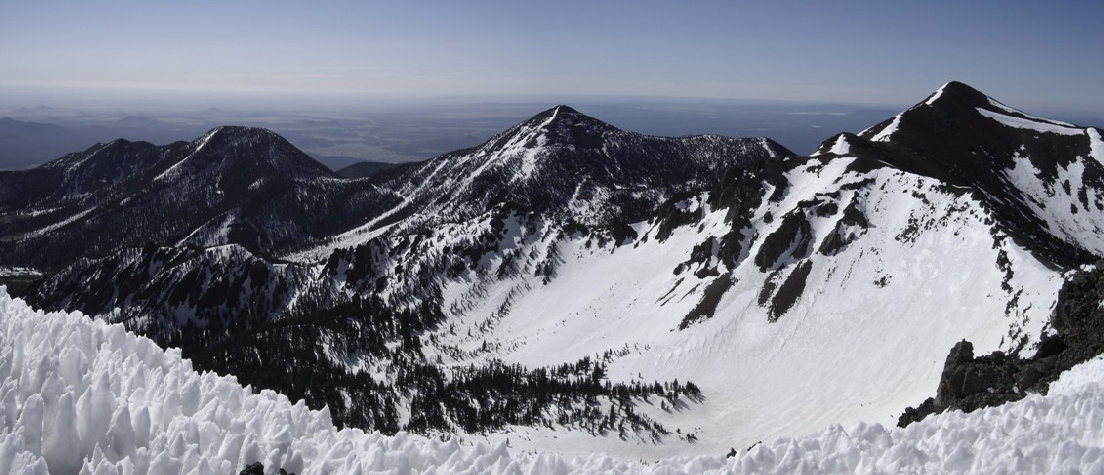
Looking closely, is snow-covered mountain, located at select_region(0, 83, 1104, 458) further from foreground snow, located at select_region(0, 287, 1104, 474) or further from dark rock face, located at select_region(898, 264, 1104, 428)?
foreground snow, located at select_region(0, 287, 1104, 474)

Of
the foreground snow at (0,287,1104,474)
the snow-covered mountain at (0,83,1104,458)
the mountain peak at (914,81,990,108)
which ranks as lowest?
the snow-covered mountain at (0,83,1104,458)

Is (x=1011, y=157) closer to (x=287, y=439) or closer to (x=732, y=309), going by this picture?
(x=732, y=309)

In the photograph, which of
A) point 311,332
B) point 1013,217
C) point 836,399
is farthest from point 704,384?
point 311,332

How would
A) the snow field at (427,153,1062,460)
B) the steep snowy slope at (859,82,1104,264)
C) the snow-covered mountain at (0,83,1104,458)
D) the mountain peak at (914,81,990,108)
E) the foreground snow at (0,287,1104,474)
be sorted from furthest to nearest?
the mountain peak at (914,81,990,108) < the steep snowy slope at (859,82,1104,264) < the snow-covered mountain at (0,83,1104,458) < the snow field at (427,153,1062,460) < the foreground snow at (0,287,1104,474)

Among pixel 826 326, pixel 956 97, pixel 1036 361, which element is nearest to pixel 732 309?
pixel 826 326

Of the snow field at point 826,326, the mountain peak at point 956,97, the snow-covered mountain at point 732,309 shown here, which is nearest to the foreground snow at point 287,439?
the snow-covered mountain at point 732,309

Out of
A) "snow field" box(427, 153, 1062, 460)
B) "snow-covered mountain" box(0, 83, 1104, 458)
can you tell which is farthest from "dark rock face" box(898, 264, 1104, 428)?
"snow field" box(427, 153, 1062, 460)

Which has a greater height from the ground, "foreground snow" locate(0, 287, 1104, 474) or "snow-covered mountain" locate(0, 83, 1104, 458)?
"foreground snow" locate(0, 287, 1104, 474)

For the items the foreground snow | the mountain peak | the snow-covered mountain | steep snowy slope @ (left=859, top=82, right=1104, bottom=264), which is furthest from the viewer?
the mountain peak
